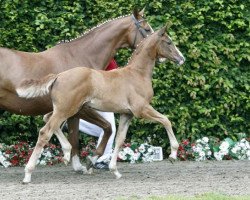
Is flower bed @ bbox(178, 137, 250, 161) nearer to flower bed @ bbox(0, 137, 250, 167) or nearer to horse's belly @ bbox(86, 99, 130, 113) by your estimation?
flower bed @ bbox(0, 137, 250, 167)

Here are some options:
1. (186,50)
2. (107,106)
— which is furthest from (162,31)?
(186,50)

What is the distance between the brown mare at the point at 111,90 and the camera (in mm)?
8602

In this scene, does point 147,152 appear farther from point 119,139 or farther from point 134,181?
point 134,181

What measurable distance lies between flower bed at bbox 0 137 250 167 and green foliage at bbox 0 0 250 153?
0.19m

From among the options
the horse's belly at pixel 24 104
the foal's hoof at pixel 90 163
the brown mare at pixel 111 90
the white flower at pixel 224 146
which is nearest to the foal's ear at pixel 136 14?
the brown mare at pixel 111 90

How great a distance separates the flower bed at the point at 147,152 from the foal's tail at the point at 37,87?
2.18 m

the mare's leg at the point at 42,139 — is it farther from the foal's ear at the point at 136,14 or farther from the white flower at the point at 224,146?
the white flower at the point at 224,146

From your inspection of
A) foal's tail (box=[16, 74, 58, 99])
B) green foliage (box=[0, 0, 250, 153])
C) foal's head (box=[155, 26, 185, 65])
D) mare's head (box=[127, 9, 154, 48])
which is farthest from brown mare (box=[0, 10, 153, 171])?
green foliage (box=[0, 0, 250, 153])

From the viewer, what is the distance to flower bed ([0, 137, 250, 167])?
10.8 metres

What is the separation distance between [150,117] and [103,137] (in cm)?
97

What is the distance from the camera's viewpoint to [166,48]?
9172 millimetres

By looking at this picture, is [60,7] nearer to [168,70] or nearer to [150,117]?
[168,70]

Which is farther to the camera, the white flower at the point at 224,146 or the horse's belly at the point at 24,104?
the white flower at the point at 224,146

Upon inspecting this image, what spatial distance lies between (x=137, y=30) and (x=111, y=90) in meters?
1.25
